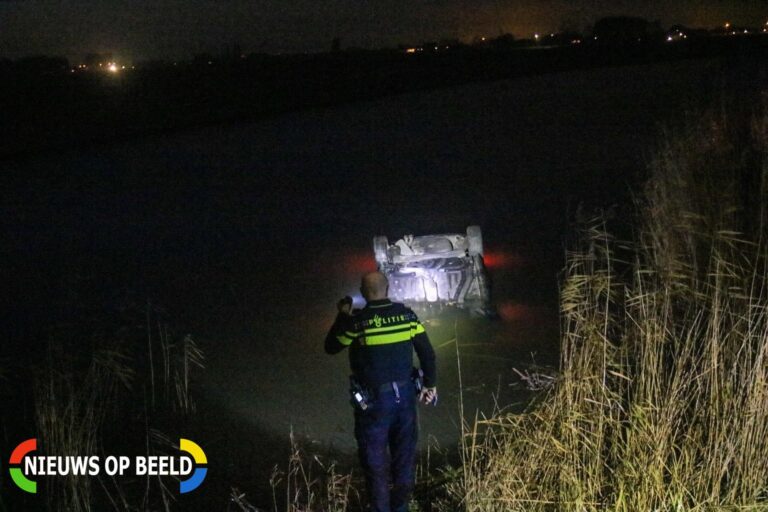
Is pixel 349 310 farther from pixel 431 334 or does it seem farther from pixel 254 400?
pixel 431 334

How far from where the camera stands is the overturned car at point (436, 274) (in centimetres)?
934

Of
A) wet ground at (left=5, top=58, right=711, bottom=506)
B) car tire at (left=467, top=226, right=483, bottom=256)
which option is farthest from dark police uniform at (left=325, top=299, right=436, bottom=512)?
car tire at (left=467, top=226, right=483, bottom=256)

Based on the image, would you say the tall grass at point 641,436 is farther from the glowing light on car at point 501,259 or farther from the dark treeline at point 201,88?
the dark treeline at point 201,88

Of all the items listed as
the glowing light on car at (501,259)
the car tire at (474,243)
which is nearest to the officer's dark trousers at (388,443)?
the car tire at (474,243)

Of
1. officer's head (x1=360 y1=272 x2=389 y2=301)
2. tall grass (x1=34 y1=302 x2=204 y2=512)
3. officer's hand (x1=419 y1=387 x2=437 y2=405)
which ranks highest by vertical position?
officer's head (x1=360 y1=272 x2=389 y2=301)

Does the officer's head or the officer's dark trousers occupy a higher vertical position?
the officer's head

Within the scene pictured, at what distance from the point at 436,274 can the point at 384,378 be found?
451cm

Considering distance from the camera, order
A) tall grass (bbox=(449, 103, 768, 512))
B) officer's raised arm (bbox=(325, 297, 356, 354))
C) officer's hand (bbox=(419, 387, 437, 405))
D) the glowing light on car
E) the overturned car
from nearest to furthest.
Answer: tall grass (bbox=(449, 103, 768, 512))
officer's raised arm (bbox=(325, 297, 356, 354))
officer's hand (bbox=(419, 387, 437, 405))
the overturned car
the glowing light on car

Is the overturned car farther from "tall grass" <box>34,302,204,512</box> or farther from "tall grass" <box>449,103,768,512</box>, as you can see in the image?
"tall grass" <box>449,103,768,512</box>

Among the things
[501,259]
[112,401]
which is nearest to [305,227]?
[501,259]

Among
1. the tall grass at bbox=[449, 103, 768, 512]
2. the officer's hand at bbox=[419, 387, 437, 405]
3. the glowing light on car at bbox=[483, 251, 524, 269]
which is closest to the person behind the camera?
the tall grass at bbox=[449, 103, 768, 512]

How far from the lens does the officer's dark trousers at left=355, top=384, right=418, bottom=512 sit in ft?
16.5

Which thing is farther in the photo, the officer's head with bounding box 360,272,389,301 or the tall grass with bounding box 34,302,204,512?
the tall grass with bounding box 34,302,204,512

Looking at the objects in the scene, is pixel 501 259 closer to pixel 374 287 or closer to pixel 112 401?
pixel 112 401
